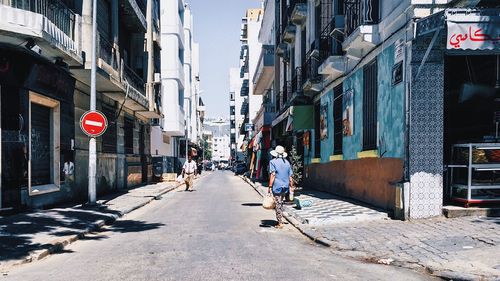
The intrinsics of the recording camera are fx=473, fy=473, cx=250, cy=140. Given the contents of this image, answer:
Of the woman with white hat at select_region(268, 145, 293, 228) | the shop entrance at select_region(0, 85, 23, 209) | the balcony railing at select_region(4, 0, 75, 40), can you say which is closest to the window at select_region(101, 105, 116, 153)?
the balcony railing at select_region(4, 0, 75, 40)

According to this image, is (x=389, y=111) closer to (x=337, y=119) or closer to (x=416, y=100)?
(x=416, y=100)

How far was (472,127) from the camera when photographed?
11.0 metres

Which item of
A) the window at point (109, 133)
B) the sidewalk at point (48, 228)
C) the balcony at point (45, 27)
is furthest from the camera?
the window at point (109, 133)

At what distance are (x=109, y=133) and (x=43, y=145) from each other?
7.21m

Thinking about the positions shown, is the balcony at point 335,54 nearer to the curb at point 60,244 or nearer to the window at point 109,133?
the curb at point 60,244

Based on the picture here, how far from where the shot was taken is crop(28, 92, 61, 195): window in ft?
42.1

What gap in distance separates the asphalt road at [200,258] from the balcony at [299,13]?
1408cm

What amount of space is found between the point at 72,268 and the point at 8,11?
6.59m

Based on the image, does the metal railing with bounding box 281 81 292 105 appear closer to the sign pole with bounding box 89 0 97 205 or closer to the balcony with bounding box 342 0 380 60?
the balcony with bounding box 342 0 380 60

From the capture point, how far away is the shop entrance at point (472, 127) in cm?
998

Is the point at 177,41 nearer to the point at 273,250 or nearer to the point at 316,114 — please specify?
the point at 316,114

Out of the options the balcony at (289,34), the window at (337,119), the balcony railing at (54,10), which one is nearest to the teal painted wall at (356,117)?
the window at (337,119)

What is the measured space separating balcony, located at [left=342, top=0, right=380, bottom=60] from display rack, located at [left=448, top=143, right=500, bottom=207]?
12.5 ft

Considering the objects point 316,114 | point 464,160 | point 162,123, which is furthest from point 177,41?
point 464,160
